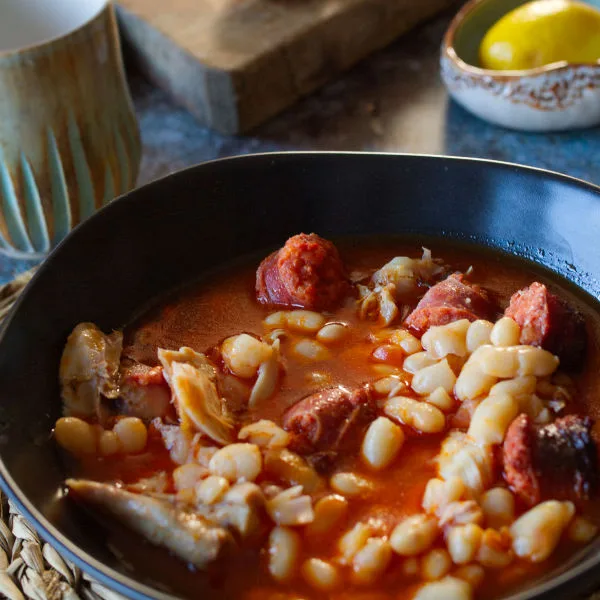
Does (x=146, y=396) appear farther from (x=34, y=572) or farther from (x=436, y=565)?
(x=436, y=565)

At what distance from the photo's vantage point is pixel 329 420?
1263 mm

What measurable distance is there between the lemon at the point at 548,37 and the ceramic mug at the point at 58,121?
37.7 inches

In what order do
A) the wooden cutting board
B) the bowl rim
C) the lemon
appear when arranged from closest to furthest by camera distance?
the bowl rim < the lemon < the wooden cutting board

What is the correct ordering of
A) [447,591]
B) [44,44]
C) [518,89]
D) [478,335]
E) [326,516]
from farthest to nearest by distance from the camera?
1. [518,89]
2. [44,44]
3. [478,335]
4. [326,516]
5. [447,591]

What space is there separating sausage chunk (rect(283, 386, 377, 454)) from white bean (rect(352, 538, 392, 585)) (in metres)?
0.18

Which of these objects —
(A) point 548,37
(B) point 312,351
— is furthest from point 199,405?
(A) point 548,37

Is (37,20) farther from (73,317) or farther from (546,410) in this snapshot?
(546,410)

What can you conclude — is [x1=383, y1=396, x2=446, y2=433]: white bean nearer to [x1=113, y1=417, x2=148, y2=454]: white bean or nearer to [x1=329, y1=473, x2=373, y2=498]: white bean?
[x1=329, y1=473, x2=373, y2=498]: white bean

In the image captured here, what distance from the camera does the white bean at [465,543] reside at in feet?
3.60

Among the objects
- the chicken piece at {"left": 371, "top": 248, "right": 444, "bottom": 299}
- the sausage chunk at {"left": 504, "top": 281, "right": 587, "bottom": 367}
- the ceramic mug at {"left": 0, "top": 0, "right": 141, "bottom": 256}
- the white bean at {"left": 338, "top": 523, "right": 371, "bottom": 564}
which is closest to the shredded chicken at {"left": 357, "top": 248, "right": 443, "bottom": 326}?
the chicken piece at {"left": 371, "top": 248, "right": 444, "bottom": 299}

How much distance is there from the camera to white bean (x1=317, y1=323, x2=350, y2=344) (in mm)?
1444

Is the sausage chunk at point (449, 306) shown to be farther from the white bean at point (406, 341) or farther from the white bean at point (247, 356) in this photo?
the white bean at point (247, 356)

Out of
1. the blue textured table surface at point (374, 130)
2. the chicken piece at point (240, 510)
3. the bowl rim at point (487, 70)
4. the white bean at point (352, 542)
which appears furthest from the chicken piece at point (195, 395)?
the bowl rim at point (487, 70)

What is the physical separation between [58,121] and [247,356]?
2.30 feet
